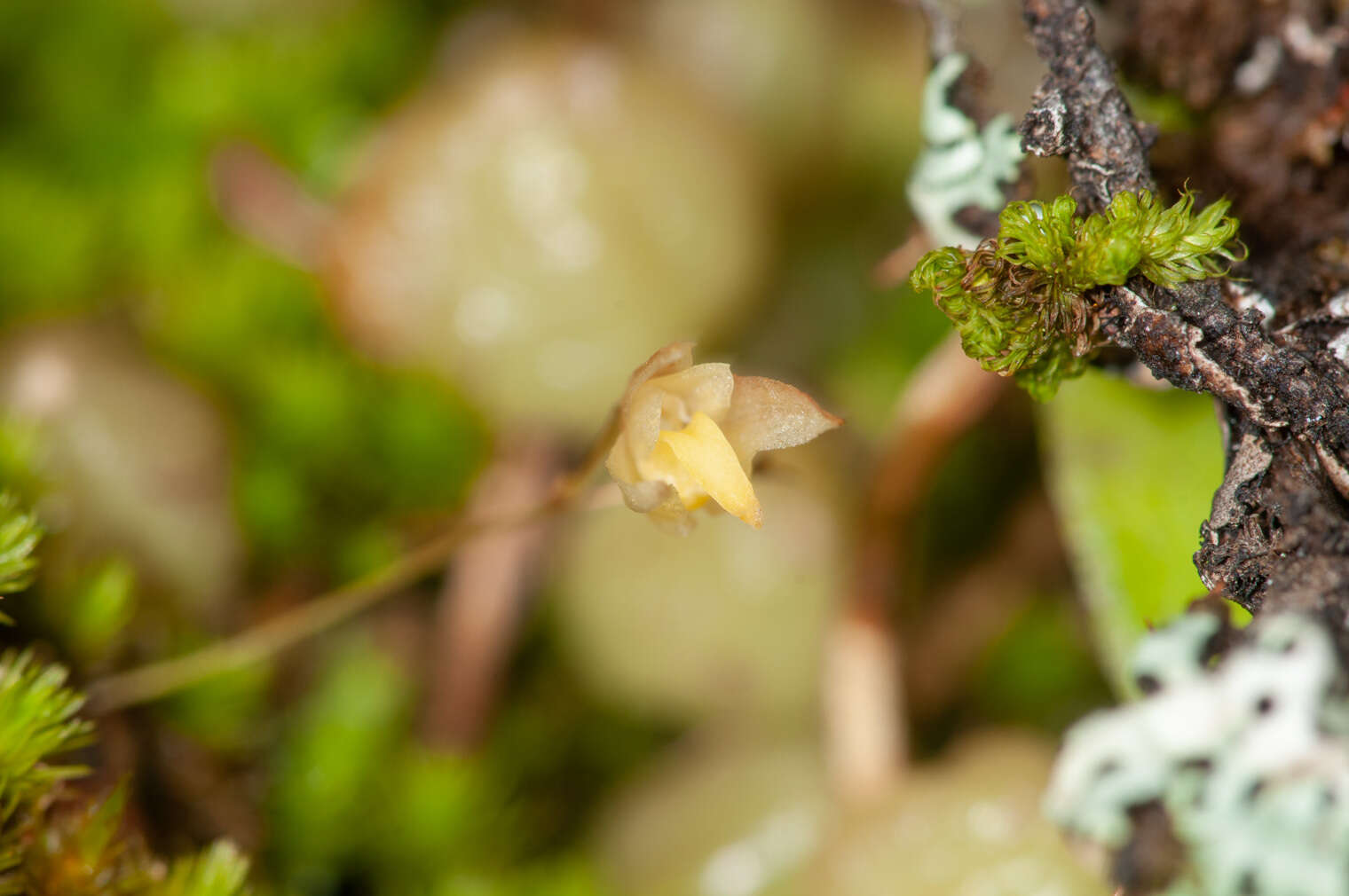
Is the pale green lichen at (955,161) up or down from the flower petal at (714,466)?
up

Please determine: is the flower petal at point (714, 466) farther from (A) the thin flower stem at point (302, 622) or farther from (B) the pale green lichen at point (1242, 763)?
(B) the pale green lichen at point (1242, 763)

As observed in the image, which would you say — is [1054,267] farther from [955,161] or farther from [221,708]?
[221,708]

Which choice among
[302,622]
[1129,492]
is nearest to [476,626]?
[302,622]

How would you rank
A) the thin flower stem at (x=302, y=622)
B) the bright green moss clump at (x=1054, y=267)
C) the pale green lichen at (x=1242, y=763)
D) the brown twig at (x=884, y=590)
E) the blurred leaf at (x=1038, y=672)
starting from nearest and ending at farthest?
the pale green lichen at (x=1242, y=763) < the bright green moss clump at (x=1054, y=267) < the thin flower stem at (x=302, y=622) < the brown twig at (x=884, y=590) < the blurred leaf at (x=1038, y=672)

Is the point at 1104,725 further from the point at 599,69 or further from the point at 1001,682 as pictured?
the point at 599,69

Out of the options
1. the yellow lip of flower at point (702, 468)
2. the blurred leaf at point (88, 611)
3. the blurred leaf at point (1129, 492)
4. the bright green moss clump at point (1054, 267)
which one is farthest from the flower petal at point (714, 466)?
the blurred leaf at point (88, 611)

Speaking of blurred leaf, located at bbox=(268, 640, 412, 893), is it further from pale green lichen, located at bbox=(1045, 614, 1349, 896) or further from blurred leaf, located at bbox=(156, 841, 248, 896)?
pale green lichen, located at bbox=(1045, 614, 1349, 896)
